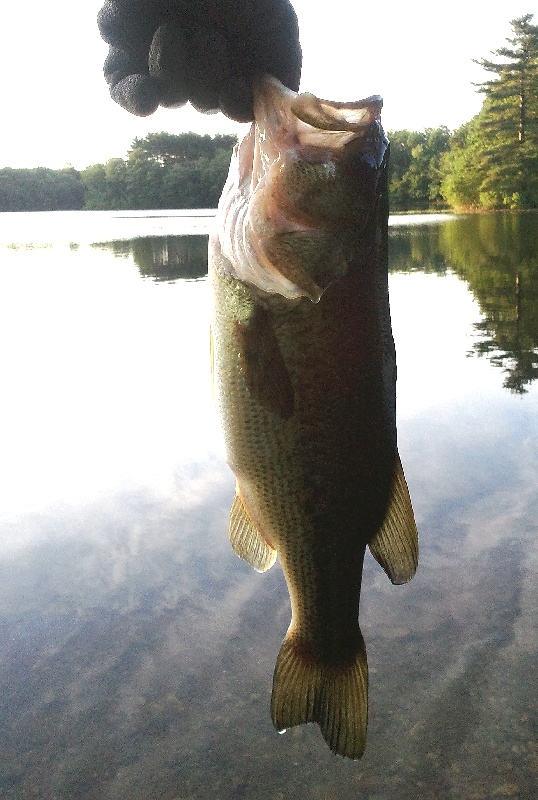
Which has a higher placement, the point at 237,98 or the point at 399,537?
the point at 237,98

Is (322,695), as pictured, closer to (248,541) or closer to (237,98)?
(248,541)

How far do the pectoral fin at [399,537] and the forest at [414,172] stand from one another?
135ft

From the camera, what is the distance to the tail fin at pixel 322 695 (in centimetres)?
215

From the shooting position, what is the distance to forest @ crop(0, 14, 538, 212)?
54.3 metres

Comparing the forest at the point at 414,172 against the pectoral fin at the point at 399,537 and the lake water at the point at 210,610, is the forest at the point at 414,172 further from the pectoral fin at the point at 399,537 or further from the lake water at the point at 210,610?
the pectoral fin at the point at 399,537

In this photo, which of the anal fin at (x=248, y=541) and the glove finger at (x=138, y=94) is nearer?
the glove finger at (x=138, y=94)

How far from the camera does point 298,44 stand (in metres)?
2.05

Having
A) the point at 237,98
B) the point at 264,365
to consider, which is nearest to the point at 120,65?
the point at 237,98

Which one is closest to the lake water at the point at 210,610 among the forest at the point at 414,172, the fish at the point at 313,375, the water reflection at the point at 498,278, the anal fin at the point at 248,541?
the water reflection at the point at 498,278

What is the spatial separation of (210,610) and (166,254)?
26.6 meters

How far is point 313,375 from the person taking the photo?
1.94 metres

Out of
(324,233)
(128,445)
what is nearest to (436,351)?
(128,445)

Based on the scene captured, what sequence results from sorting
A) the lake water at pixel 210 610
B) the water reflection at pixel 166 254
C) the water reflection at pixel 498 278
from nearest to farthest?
the lake water at pixel 210 610
the water reflection at pixel 498 278
the water reflection at pixel 166 254

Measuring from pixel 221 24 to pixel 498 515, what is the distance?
4.30 meters
